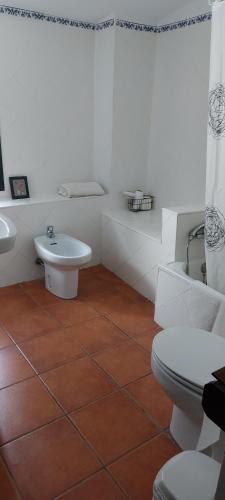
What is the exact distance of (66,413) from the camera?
167 centimetres

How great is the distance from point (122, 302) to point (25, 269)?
84 cm

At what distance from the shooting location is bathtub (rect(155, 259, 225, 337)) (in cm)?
192

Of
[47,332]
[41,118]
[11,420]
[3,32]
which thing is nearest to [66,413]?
[11,420]

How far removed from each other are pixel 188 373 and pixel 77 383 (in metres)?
0.77

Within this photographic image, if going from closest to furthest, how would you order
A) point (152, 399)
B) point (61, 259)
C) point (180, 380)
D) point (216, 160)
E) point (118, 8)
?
point (180, 380) < point (152, 399) < point (216, 160) < point (61, 259) < point (118, 8)

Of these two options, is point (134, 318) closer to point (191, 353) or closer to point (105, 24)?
point (191, 353)

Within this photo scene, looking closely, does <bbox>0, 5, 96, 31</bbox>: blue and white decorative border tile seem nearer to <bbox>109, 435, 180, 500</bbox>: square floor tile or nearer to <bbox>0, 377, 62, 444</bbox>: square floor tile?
<bbox>0, 377, 62, 444</bbox>: square floor tile

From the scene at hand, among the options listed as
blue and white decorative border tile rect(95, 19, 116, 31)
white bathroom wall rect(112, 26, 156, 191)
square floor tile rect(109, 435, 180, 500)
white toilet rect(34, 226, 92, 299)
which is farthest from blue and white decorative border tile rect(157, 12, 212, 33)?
square floor tile rect(109, 435, 180, 500)

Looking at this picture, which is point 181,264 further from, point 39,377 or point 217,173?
point 39,377

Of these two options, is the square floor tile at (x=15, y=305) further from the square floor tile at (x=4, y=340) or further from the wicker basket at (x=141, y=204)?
the wicker basket at (x=141, y=204)

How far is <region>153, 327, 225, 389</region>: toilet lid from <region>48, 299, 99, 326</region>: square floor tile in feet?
3.43


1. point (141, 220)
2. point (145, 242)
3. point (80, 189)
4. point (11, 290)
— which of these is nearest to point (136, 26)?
point (80, 189)

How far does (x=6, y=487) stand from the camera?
1330 millimetres

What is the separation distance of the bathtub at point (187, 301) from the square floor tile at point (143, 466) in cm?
64
